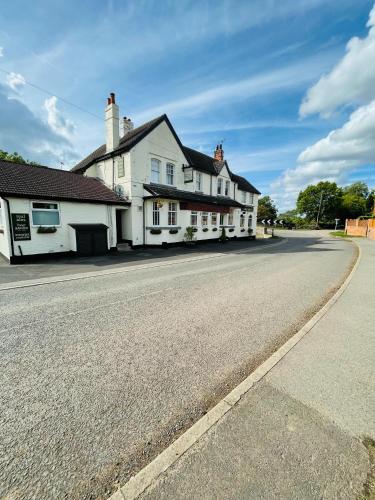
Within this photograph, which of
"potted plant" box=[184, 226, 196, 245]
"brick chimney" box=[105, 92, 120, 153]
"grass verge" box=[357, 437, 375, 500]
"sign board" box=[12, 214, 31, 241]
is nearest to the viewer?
"grass verge" box=[357, 437, 375, 500]

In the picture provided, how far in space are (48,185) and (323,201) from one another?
74050 mm

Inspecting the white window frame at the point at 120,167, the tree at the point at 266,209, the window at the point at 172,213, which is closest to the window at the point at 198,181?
the window at the point at 172,213

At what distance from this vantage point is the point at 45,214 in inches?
492

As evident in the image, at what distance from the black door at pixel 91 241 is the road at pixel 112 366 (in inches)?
245

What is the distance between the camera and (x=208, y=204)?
20.3m

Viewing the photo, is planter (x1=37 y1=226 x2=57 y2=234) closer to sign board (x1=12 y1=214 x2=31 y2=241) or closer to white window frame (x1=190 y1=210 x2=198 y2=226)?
sign board (x1=12 y1=214 x2=31 y2=241)

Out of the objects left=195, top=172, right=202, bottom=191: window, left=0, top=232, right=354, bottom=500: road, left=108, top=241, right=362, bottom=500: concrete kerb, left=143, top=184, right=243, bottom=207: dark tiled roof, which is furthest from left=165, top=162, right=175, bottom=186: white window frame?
left=108, top=241, right=362, bottom=500: concrete kerb

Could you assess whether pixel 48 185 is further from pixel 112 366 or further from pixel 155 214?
pixel 112 366

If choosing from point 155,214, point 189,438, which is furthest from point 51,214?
point 189,438

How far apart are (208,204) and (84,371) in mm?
18315

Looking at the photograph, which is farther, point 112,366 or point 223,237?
point 223,237

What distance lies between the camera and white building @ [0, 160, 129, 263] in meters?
11.4

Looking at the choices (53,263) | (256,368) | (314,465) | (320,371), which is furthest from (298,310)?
(53,263)

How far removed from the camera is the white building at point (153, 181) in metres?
16.4
